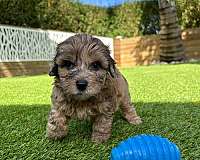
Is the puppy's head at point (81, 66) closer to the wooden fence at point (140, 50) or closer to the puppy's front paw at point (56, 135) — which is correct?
the puppy's front paw at point (56, 135)

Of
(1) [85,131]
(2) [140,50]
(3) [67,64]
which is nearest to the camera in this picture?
(3) [67,64]

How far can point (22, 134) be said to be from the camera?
2896 mm

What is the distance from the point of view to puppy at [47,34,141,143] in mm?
2463

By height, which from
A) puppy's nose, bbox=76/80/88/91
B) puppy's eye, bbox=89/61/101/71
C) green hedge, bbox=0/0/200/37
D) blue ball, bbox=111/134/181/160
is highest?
green hedge, bbox=0/0/200/37

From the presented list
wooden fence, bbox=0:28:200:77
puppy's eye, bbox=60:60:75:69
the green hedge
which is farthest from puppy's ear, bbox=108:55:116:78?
the green hedge

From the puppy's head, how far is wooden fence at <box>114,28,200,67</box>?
48.4ft

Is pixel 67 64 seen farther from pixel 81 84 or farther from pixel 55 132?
pixel 55 132

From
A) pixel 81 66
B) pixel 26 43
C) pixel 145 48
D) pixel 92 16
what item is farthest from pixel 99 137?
pixel 92 16

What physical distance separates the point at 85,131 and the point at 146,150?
137 cm

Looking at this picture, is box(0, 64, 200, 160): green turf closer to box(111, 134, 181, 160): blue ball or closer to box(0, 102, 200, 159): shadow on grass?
box(0, 102, 200, 159): shadow on grass

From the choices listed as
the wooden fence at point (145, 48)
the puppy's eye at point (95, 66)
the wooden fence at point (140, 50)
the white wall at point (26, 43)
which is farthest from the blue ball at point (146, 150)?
the wooden fence at point (145, 48)

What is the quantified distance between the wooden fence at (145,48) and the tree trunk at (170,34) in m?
1.92

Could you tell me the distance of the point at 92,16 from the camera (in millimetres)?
19406

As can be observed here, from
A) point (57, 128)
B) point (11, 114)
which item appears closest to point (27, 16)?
point (11, 114)
